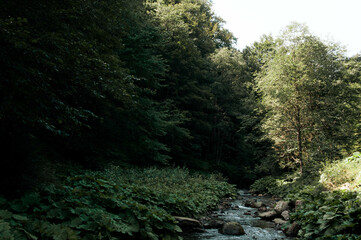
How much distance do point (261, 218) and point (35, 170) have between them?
26.2ft

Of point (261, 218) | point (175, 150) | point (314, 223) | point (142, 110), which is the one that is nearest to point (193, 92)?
point (175, 150)

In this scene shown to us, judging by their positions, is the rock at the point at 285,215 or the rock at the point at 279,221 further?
the rock at the point at 285,215

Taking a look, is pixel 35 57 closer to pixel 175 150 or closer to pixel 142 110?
pixel 142 110

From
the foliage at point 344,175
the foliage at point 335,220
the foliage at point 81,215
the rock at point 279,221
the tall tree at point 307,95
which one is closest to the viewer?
the foliage at point 81,215

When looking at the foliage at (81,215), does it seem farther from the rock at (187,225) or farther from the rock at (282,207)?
the rock at (282,207)

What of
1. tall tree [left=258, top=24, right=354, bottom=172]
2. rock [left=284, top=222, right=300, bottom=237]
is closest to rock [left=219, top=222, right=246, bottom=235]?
rock [left=284, top=222, right=300, bottom=237]

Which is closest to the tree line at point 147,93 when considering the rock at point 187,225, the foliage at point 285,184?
the foliage at point 285,184

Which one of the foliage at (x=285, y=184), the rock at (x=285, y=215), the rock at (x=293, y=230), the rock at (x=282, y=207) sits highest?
the foliage at (x=285, y=184)

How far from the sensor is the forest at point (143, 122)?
4.16 metres

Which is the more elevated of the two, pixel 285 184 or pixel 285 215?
pixel 285 184

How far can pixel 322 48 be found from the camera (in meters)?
17.3

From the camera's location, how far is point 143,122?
587 inches

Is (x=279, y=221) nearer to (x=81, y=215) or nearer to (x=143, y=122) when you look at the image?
(x=81, y=215)

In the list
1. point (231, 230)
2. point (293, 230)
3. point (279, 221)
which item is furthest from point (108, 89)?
point (279, 221)
